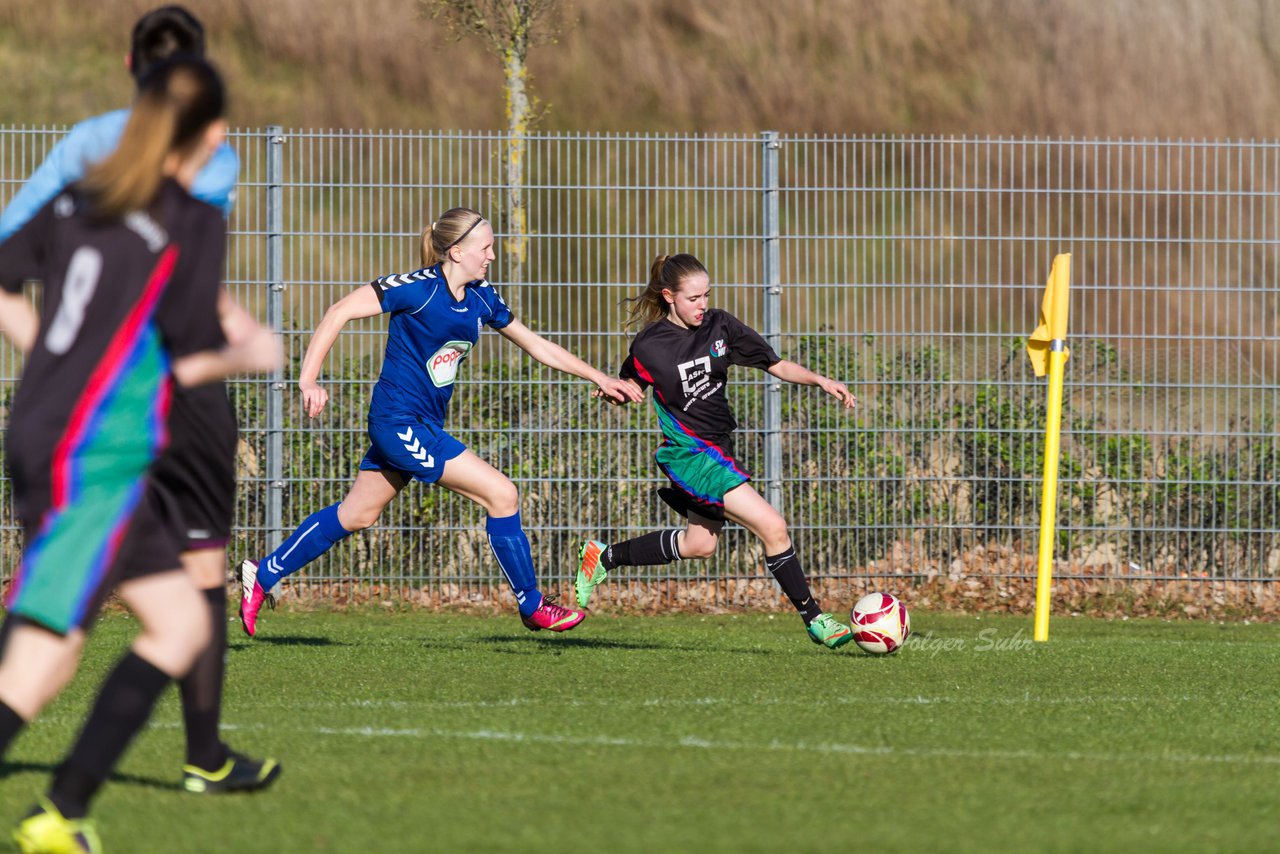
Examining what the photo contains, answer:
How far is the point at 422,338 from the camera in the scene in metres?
8.33

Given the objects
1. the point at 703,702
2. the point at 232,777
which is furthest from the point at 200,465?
the point at 703,702

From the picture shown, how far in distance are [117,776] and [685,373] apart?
4.28 meters

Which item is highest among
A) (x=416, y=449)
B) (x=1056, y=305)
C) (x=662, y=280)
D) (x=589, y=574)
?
(x=662, y=280)

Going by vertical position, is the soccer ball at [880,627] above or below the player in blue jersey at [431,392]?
below

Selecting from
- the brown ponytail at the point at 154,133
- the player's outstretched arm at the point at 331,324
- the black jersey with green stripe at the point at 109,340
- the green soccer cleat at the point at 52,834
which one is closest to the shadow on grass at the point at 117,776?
the green soccer cleat at the point at 52,834

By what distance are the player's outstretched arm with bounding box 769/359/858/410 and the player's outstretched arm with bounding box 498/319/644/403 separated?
86cm

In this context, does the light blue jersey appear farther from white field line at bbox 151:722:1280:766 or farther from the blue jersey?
the blue jersey

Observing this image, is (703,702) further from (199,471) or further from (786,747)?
(199,471)

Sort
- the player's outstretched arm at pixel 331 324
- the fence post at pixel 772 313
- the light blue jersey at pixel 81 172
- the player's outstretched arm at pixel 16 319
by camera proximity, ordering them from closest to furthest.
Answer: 1. the player's outstretched arm at pixel 16 319
2. the light blue jersey at pixel 81 172
3. the player's outstretched arm at pixel 331 324
4. the fence post at pixel 772 313

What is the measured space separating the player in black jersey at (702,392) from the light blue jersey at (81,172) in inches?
145

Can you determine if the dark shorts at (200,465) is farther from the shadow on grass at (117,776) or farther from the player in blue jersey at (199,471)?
the shadow on grass at (117,776)

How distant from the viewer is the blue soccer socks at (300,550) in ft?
27.9

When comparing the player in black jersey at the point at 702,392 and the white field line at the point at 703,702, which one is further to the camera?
the player in black jersey at the point at 702,392

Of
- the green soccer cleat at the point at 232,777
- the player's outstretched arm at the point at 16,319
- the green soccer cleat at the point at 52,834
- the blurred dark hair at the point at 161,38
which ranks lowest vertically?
the green soccer cleat at the point at 232,777
